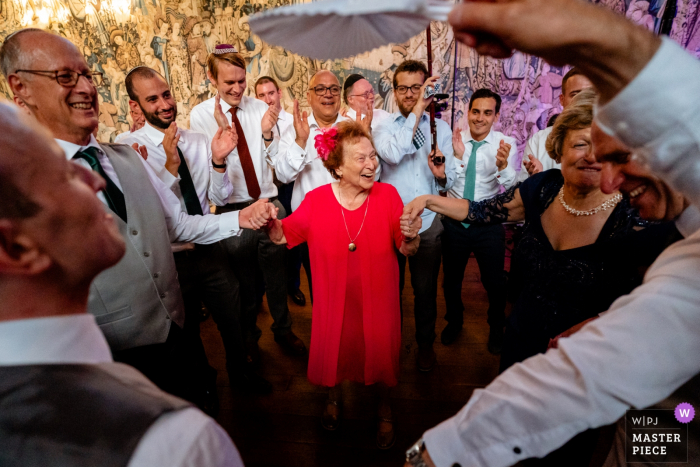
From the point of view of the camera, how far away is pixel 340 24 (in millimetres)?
751

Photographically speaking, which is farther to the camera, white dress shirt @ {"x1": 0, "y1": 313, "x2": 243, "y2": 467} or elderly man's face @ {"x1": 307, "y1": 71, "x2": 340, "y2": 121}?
elderly man's face @ {"x1": 307, "y1": 71, "x2": 340, "y2": 121}

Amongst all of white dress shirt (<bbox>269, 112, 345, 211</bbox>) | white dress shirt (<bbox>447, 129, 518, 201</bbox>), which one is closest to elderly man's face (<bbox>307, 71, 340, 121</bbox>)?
white dress shirt (<bbox>269, 112, 345, 211</bbox>)

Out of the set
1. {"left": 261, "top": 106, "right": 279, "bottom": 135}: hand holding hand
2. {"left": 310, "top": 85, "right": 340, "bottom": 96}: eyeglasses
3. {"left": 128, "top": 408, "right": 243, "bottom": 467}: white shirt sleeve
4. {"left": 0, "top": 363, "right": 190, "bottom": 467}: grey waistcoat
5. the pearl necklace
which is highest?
{"left": 310, "top": 85, "right": 340, "bottom": 96}: eyeglasses

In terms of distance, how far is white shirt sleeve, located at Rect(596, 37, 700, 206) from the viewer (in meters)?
0.50

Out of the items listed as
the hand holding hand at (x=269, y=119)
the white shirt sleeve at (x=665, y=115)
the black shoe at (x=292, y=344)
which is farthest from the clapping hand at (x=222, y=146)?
the white shirt sleeve at (x=665, y=115)

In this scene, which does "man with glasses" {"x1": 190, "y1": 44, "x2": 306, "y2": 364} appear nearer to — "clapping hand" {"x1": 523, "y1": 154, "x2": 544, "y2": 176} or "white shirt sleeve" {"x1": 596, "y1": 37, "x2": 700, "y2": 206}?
"clapping hand" {"x1": 523, "y1": 154, "x2": 544, "y2": 176}

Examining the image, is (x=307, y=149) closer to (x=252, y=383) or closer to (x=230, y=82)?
(x=230, y=82)

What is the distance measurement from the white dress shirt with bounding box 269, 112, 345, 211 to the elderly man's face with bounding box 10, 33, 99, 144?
5.11ft

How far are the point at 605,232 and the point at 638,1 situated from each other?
174 inches

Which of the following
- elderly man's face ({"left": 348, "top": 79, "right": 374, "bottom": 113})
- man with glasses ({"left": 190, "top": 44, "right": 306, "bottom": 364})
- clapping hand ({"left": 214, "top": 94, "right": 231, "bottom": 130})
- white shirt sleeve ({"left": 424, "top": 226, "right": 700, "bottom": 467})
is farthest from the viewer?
elderly man's face ({"left": 348, "top": 79, "right": 374, "bottom": 113})

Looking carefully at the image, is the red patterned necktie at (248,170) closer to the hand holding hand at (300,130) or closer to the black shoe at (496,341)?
the hand holding hand at (300,130)

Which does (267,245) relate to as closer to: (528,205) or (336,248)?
(336,248)

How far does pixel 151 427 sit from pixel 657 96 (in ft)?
2.88

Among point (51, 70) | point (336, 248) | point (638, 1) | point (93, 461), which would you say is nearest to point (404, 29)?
point (93, 461)
